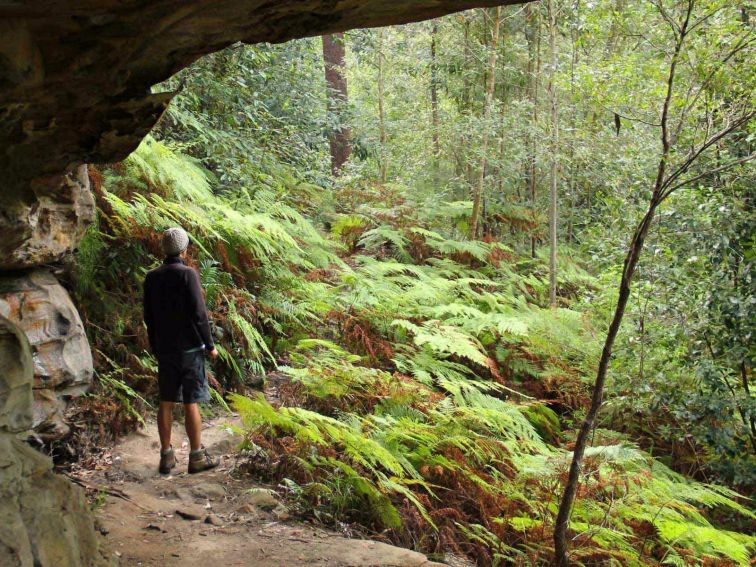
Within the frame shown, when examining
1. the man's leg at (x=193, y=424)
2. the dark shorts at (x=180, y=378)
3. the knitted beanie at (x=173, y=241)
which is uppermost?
the knitted beanie at (x=173, y=241)

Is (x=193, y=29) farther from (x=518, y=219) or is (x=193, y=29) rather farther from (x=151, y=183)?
(x=518, y=219)

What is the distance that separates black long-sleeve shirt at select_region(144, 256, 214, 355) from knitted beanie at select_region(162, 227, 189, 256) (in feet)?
0.22

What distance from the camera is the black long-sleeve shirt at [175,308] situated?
5.02 m

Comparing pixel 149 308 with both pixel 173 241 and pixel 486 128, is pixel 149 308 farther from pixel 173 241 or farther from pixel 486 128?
pixel 486 128

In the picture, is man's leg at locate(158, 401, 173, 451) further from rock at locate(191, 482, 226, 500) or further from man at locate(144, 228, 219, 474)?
rock at locate(191, 482, 226, 500)

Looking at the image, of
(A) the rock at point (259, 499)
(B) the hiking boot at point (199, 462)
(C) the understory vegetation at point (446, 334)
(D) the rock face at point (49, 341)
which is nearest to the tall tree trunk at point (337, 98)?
(C) the understory vegetation at point (446, 334)

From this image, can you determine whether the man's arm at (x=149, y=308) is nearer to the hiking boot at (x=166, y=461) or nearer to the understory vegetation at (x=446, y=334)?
the understory vegetation at (x=446, y=334)

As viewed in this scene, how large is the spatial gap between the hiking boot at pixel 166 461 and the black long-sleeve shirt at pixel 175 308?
31.4 inches

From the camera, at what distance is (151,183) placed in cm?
710

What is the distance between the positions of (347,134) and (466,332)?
868 cm

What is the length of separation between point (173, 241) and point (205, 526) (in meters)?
2.18

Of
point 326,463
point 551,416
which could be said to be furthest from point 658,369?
point 326,463

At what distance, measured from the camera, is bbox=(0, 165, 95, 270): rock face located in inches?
167

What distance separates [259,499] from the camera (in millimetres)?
4617
